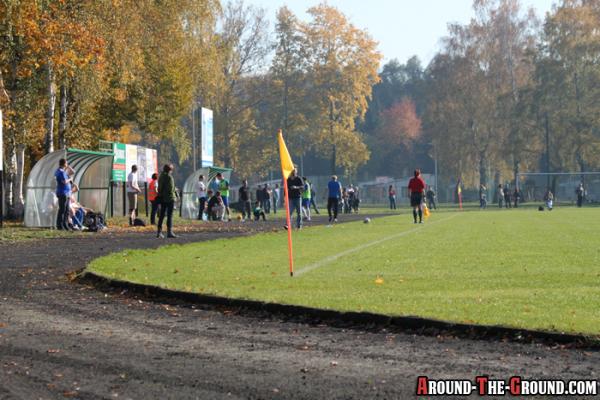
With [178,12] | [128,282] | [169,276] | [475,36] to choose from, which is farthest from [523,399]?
[475,36]

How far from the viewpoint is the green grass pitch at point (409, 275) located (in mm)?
10703

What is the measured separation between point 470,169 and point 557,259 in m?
80.4

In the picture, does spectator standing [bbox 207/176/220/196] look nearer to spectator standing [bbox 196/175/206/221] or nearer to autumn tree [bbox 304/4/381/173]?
spectator standing [bbox 196/175/206/221]

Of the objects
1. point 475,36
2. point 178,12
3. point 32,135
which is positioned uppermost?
point 475,36

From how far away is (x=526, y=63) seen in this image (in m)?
96.1

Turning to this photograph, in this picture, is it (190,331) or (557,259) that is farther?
(557,259)

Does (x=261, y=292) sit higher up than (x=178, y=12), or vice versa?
(x=178, y=12)

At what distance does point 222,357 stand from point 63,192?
76.0 feet

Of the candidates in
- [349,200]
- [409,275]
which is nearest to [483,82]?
[349,200]

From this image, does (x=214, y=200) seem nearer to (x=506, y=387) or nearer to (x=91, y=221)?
(x=91, y=221)

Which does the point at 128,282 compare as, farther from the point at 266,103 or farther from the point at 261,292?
the point at 266,103

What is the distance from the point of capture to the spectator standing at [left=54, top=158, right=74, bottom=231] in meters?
30.1

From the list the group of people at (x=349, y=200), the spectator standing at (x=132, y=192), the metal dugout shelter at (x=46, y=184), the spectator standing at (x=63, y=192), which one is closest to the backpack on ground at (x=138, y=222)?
the spectator standing at (x=132, y=192)

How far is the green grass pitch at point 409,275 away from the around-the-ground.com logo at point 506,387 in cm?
191
